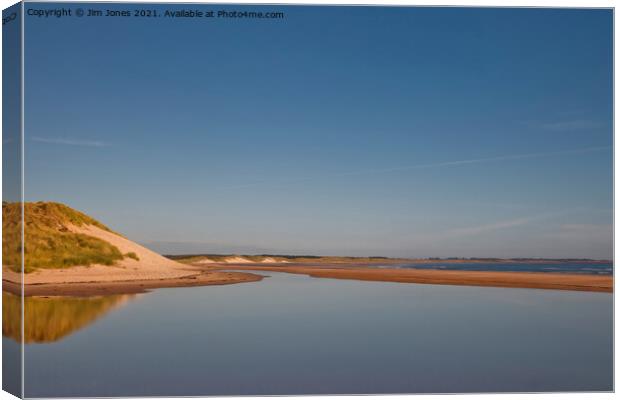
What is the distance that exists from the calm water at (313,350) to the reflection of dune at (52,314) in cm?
11

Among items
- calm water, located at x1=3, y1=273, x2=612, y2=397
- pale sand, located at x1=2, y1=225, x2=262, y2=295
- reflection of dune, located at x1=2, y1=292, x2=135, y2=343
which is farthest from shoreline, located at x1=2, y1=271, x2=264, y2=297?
calm water, located at x1=3, y1=273, x2=612, y2=397

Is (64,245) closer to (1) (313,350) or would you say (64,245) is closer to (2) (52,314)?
(2) (52,314)

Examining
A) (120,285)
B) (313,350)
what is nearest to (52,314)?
(313,350)

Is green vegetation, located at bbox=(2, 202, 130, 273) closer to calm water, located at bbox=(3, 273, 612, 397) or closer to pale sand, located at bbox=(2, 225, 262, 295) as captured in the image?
pale sand, located at bbox=(2, 225, 262, 295)

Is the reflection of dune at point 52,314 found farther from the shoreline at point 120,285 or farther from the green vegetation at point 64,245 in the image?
the green vegetation at point 64,245

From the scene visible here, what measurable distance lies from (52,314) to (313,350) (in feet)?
28.1

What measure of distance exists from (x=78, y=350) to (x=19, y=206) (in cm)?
385

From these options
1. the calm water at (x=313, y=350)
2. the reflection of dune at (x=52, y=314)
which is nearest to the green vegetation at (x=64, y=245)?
the reflection of dune at (x=52, y=314)

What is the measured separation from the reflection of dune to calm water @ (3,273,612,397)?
0.11 m

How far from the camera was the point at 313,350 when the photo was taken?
49.0 ft

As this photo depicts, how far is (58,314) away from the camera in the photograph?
19.0 meters

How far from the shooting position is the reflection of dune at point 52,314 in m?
13.0

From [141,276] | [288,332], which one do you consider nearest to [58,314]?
[288,332]

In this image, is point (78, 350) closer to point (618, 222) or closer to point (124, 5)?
point (124, 5)
